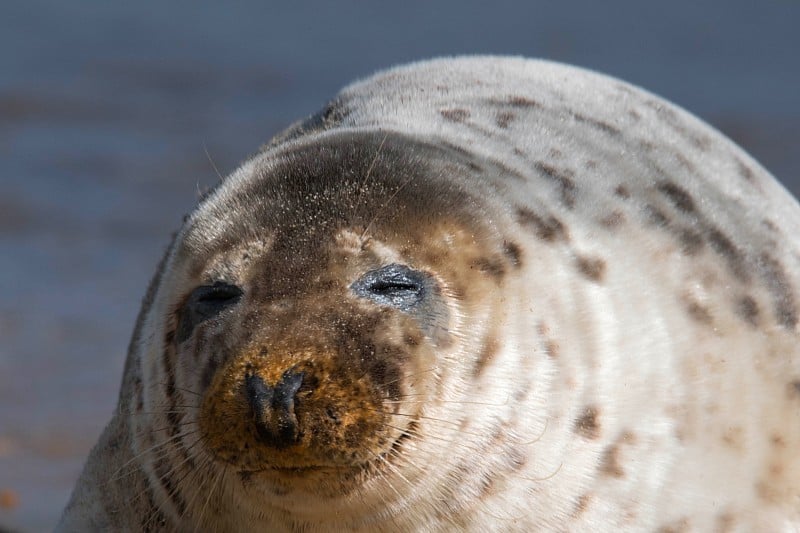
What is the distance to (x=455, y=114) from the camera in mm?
4223

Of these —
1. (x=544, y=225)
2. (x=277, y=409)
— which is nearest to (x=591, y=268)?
(x=544, y=225)

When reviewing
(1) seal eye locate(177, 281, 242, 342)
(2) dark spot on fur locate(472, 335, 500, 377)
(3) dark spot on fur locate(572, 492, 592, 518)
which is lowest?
(3) dark spot on fur locate(572, 492, 592, 518)

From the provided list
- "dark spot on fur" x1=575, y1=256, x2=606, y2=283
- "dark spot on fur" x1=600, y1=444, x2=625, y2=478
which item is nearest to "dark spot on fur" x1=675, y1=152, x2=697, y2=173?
"dark spot on fur" x1=575, y1=256, x2=606, y2=283

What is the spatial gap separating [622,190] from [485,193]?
52 centimetres

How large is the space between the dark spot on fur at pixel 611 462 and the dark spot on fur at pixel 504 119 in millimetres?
1001

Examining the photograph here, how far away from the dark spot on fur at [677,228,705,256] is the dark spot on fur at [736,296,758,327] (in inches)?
6.6

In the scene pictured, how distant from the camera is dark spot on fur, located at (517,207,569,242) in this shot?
144 inches

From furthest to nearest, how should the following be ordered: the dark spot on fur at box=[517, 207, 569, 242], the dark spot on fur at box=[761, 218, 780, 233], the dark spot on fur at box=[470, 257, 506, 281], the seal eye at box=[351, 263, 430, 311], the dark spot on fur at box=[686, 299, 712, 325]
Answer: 1. the dark spot on fur at box=[761, 218, 780, 233]
2. the dark spot on fur at box=[686, 299, 712, 325]
3. the dark spot on fur at box=[517, 207, 569, 242]
4. the dark spot on fur at box=[470, 257, 506, 281]
5. the seal eye at box=[351, 263, 430, 311]

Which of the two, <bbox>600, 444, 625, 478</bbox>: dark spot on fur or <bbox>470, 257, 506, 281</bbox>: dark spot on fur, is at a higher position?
<bbox>470, 257, 506, 281</bbox>: dark spot on fur

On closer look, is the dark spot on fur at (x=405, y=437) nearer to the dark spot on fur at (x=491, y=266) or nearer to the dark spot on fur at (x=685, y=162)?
the dark spot on fur at (x=491, y=266)

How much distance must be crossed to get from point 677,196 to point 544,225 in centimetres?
59

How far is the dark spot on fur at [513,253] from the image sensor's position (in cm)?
354

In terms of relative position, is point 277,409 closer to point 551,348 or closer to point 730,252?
point 551,348

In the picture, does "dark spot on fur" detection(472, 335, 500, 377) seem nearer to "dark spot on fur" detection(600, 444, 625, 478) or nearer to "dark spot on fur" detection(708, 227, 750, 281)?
"dark spot on fur" detection(600, 444, 625, 478)
